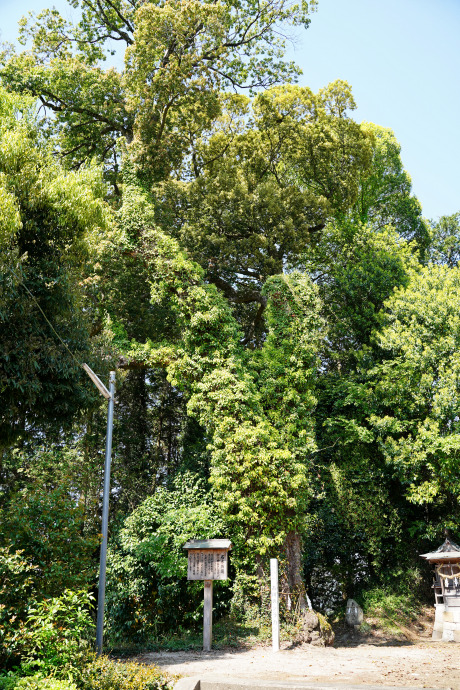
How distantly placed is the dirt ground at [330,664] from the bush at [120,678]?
75 centimetres

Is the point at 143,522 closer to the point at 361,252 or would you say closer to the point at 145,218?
the point at 145,218

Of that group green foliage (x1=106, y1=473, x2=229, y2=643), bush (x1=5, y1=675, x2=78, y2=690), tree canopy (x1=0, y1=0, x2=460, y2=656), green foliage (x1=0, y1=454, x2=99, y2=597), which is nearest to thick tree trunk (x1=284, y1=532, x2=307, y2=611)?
tree canopy (x1=0, y1=0, x2=460, y2=656)

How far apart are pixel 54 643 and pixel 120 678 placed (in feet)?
2.99

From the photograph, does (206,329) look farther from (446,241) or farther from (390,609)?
(446,241)

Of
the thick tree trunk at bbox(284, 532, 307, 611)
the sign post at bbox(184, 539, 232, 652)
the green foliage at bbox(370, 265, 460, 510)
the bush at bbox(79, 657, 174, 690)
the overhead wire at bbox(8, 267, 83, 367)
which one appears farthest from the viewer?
the green foliage at bbox(370, 265, 460, 510)

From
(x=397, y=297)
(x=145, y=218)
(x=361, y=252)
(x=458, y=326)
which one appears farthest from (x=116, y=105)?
(x=458, y=326)

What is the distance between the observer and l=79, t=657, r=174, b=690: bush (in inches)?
248

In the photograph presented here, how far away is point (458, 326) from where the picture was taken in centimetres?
1520

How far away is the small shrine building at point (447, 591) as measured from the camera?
46.1 feet

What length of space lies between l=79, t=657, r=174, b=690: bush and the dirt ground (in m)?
0.75

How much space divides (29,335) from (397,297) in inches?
450

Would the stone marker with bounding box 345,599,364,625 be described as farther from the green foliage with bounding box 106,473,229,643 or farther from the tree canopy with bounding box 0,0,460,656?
the green foliage with bounding box 106,473,229,643

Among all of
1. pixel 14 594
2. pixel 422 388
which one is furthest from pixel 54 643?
pixel 422 388

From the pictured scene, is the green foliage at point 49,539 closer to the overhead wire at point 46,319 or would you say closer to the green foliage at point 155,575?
the overhead wire at point 46,319
